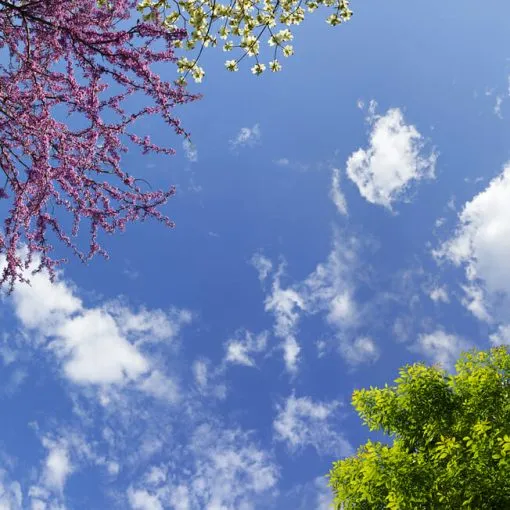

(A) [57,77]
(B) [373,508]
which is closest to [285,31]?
(A) [57,77]

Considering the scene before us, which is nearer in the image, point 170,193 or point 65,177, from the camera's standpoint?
point 65,177

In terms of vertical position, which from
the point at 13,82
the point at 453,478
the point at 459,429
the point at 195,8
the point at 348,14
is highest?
the point at 13,82

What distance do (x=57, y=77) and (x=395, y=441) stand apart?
10.2m

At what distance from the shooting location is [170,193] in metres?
11.2

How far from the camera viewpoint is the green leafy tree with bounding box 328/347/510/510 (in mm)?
8336

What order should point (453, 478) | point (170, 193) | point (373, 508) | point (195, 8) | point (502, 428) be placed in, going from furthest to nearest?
1. point (170, 193)
2. point (373, 508)
3. point (502, 428)
4. point (453, 478)
5. point (195, 8)

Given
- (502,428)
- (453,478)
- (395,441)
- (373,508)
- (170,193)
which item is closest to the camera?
(453,478)

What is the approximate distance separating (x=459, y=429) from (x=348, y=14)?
8142 mm

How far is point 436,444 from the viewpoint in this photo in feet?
31.1

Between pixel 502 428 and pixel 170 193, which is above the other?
pixel 170 193

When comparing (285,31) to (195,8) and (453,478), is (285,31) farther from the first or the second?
(453,478)

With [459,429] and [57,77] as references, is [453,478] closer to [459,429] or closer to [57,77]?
[459,429]

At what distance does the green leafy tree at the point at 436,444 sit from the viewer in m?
8.34

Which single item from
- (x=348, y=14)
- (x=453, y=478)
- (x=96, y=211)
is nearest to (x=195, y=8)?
(x=348, y=14)
